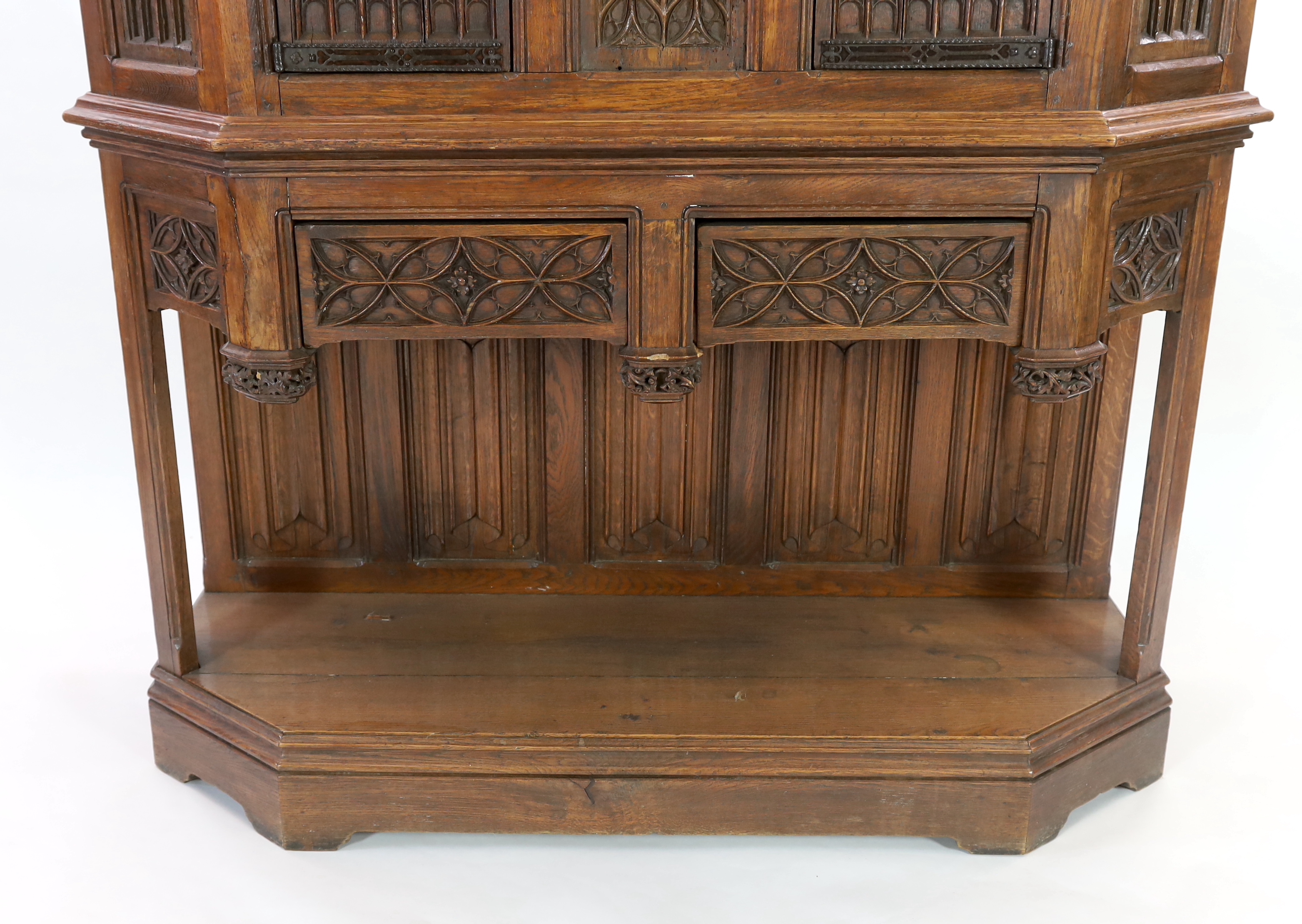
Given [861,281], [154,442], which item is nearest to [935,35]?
[861,281]

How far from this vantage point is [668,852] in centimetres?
251

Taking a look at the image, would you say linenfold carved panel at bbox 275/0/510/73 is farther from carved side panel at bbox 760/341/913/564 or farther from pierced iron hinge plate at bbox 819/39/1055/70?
carved side panel at bbox 760/341/913/564

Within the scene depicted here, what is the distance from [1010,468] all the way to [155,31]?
5.80 ft

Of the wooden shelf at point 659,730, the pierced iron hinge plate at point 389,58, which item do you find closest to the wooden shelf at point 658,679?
the wooden shelf at point 659,730

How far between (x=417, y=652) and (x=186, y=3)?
121cm

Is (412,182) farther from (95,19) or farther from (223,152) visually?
(95,19)

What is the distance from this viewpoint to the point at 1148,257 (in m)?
2.35

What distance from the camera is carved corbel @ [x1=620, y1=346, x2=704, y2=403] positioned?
2.24 m

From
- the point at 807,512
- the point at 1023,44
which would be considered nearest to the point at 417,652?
the point at 807,512

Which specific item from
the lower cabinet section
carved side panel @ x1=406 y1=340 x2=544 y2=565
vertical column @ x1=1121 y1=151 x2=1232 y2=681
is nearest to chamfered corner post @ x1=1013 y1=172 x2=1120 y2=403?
vertical column @ x1=1121 y1=151 x2=1232 y2=681

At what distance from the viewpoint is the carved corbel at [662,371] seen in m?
2.24

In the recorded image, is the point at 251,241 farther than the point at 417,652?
No

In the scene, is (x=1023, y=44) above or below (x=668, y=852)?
above

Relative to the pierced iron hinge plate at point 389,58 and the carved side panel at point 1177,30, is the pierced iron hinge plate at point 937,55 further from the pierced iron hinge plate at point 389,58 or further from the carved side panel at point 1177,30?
the pierced iron hinge plate at point 389,58
